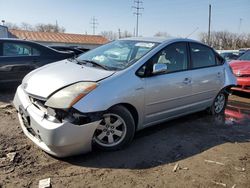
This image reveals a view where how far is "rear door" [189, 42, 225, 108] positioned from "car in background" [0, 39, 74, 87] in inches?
160

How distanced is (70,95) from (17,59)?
14.1ft

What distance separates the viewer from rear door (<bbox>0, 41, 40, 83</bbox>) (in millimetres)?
6914

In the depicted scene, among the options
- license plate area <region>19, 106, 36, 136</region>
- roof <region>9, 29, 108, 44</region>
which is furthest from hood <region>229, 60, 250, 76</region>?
roof <region>9, 29, 108, 44</region>

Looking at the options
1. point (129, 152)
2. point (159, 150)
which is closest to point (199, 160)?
point (159, 150)

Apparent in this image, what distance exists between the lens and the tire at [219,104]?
5.86 m

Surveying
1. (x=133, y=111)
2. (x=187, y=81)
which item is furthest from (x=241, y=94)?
(x=133, y=111)

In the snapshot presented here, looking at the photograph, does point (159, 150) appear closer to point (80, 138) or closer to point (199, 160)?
point (199, 160)

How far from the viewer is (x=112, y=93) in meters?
3.61

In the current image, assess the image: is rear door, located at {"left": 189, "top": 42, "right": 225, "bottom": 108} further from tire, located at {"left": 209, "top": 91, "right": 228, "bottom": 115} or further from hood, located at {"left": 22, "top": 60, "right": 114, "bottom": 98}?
hood, located at {"left": 22, "top": 60, "right": 114, "bottom": 98}

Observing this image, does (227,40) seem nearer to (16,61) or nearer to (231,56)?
(231,56)

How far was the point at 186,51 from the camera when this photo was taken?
496cm

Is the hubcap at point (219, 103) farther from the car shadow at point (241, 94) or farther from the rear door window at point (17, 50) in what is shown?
the rear door window at point (17, 50)

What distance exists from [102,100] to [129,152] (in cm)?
87

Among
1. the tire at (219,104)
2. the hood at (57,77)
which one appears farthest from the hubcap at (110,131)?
the tire at (219,104)
